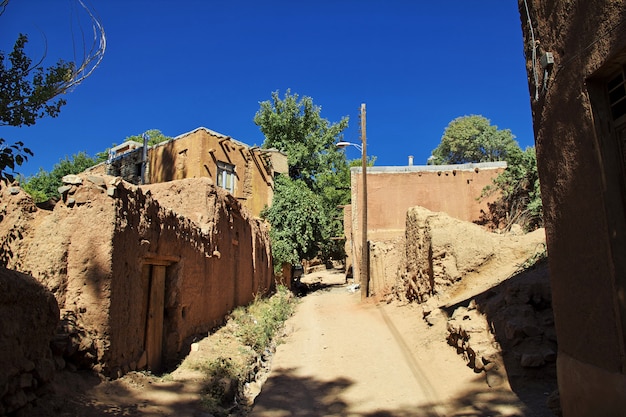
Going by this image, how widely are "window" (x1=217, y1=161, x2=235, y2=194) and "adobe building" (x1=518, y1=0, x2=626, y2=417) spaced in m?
18.7

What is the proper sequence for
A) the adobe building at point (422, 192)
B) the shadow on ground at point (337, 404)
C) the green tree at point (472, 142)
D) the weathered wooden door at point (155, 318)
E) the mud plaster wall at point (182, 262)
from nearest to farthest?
1. the shadow on ground at point (337, 404)
2. the mud plaster wall at point (182, 262)
3. the weathered wooden door at point (155, 318)
4. the adobe building at point (422, 192)
5. the green tree at point (472, 142)

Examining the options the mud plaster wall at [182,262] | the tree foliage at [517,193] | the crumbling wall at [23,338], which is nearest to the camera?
the crumbling wall at [23,338]

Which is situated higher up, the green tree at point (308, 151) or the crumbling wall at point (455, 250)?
the green tree at point (308, 151)

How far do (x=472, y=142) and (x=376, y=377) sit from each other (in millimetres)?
38829

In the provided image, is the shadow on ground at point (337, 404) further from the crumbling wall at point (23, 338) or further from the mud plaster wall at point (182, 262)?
the crumbling wall at point (23, 338)

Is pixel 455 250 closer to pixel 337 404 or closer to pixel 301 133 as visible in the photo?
pixel 337 404

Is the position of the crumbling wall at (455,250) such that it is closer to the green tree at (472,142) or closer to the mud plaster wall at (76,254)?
the mud plaster wall at (76,254)

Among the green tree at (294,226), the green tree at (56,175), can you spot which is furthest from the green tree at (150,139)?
the green tree at (294,226)

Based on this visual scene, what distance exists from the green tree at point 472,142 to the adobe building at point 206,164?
2156cm

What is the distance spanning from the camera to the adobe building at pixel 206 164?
71.7 ft

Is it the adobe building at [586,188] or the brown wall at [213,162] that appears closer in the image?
the adobe building at [586,188]

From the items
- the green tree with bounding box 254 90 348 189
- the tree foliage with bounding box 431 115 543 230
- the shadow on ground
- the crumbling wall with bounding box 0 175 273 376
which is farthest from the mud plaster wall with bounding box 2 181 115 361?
the green tree with bounding box 254 90 348 189

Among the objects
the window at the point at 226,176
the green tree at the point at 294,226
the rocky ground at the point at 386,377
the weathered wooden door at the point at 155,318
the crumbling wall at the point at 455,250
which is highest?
the window at the point at 226,176

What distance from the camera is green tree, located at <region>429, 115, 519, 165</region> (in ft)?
140
